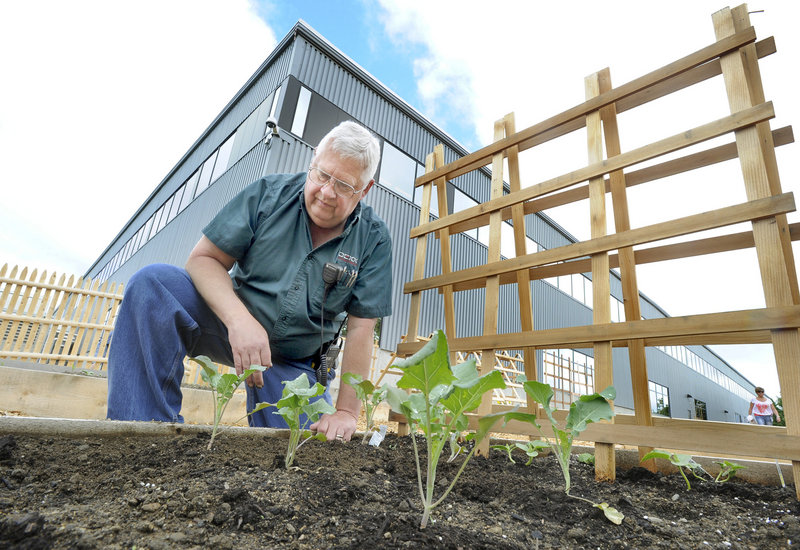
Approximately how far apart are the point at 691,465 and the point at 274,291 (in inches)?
64.2

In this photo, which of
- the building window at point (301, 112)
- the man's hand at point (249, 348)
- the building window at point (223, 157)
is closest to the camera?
the man's hand at point (249, 348)

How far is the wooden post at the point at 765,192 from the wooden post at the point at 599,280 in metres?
0.39

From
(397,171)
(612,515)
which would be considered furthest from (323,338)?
(397,171)

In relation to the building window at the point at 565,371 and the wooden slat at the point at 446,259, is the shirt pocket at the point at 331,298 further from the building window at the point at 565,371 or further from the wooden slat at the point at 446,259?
the building window at the point at 565,371

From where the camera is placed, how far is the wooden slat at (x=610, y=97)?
127 cm

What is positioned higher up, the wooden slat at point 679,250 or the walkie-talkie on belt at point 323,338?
the wooden slat at point 679,250

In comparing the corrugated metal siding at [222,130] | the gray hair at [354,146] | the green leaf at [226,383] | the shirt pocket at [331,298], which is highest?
the corrugated metal siding at [222,130]

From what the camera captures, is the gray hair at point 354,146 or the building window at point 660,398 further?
the building window at point 660,398

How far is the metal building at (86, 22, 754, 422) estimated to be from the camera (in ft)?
27.3

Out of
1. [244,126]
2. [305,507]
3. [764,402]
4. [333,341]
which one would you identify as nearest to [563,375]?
[764,402]

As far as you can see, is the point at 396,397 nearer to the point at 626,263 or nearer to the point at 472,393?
the point at 472,393

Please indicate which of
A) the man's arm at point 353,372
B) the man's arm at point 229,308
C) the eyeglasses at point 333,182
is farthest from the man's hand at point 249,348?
the eyeglasses at point 333,182

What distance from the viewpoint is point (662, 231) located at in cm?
127

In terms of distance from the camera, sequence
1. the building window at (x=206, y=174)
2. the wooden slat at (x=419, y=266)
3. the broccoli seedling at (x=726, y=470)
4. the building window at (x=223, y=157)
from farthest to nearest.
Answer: the building window at (x=206, y=174)
the building window at (x=223, y=157)
the wooden slat at (x=419, y=266)
the broccoli seedling at (x=726, y=470)
